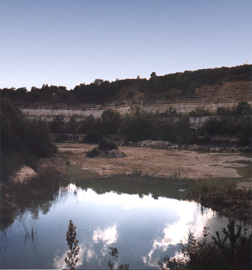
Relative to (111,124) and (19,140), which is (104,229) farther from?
(111,124)

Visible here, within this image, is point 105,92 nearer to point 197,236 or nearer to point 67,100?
point 67,100

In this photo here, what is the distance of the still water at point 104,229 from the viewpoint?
6.19m

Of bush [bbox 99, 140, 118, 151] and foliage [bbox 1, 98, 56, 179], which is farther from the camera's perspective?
bush [bbox 99, 140, 118, 151]

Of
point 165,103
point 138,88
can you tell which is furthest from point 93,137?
point 138,88

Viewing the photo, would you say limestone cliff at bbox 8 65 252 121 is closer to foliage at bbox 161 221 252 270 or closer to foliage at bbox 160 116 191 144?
foliage at bbox 160 116 191 144

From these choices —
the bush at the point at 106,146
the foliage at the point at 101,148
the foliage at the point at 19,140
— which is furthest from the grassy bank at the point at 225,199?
the bush at the point at 106,146

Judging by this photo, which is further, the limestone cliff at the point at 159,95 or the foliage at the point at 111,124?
the limestone cliff at the point at 159,95

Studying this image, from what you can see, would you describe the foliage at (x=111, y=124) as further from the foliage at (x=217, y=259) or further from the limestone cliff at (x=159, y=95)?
the foliage at (x=217, y=259)

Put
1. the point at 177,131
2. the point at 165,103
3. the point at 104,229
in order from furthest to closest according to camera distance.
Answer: the point at 165,103
the point at 177,131
the point at 104,229

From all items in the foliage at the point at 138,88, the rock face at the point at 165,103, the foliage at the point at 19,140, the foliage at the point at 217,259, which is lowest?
the foliage at the point at 217,259

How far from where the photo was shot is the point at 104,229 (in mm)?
7984

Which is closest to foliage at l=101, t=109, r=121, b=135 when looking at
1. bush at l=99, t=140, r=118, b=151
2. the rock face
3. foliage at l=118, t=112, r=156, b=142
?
foliage at l=118, t=112, r=156, b=142

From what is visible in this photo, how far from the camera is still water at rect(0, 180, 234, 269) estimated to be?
619cm

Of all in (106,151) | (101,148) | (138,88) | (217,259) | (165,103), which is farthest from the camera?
(138,88)
